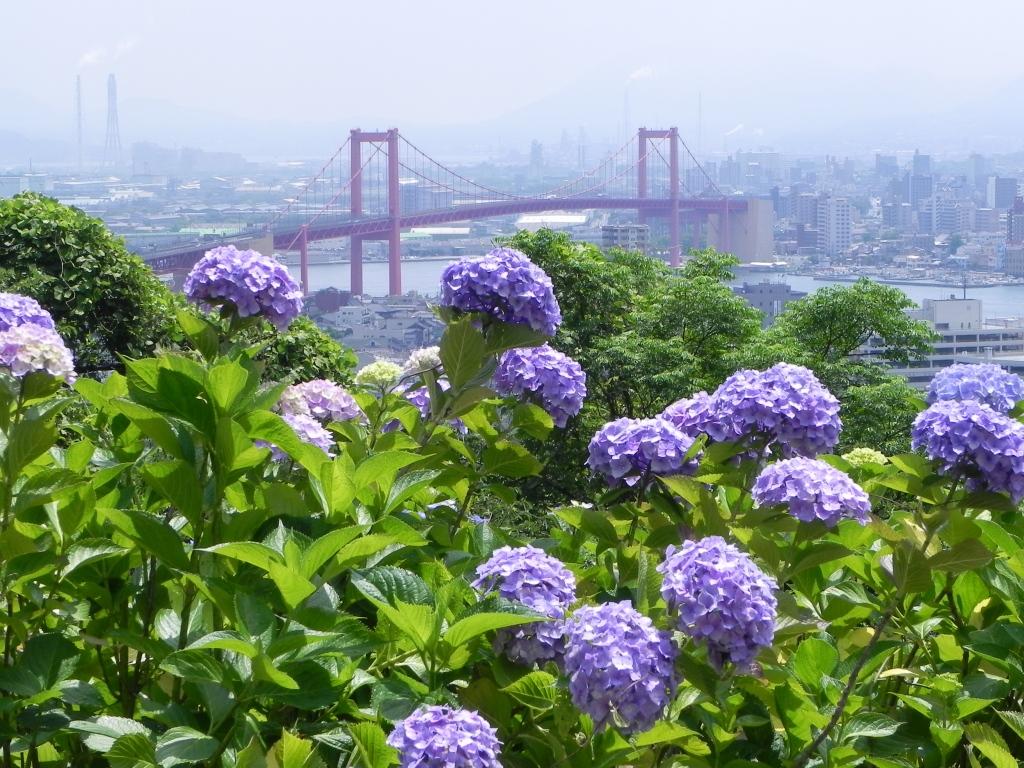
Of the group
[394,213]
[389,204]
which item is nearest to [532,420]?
[394,213]

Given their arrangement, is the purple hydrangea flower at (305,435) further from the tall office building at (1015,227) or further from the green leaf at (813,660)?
the tall office building at (1015,227)

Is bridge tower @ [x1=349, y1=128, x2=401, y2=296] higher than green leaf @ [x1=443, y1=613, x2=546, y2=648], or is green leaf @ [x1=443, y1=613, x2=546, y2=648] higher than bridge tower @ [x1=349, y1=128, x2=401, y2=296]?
bridge tower @ [x1=349, y1=128, x2=401, y2=296]

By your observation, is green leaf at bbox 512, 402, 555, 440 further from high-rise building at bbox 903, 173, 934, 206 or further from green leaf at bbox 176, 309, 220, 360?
high-rise building at bbox 903, 173, 934, 206

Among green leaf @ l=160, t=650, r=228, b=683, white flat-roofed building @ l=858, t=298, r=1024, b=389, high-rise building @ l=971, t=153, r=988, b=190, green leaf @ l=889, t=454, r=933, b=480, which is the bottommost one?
white flat-roofed building @ l=858, t=298, r=1024, b=389

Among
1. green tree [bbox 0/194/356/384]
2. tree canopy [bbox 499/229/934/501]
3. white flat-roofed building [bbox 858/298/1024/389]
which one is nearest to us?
green tree [bbox 0/194/356/384]

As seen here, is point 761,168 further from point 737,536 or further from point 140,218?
point 737,536

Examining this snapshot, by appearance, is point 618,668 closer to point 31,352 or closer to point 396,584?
point 396,584

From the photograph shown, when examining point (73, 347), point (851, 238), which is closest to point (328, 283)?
point (851, 238)

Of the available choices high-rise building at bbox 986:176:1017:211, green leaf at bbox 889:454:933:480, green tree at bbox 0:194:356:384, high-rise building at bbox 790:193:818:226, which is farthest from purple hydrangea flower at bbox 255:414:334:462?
high-rise building at bbox 986:176:1017:211
